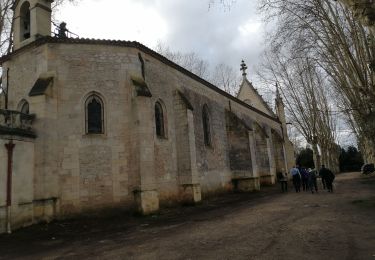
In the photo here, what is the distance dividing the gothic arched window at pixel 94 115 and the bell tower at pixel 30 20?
3677 mm

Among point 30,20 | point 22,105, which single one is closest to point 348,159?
point 22,105

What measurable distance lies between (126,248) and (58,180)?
5901 millimetres

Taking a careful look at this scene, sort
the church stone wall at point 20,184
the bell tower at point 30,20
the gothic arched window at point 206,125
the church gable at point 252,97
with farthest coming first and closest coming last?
the church gable at point 252,97, the gothic arched window at point 206,125, the bell tower at point 30,20, the church stone wall at point 20,184

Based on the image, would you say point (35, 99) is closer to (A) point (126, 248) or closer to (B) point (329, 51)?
(A) point (126, 248)

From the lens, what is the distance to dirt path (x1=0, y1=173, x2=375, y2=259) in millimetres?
6793

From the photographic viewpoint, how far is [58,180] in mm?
12680

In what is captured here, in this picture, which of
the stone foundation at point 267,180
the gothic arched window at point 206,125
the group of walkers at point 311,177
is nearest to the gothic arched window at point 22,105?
the gothic arched window at point 206,125

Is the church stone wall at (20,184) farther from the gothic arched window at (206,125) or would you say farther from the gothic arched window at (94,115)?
the gothic arched window at (206,125)

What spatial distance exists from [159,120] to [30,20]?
706 centimetres

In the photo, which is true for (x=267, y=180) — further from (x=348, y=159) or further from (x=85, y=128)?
(x=348, y=159)

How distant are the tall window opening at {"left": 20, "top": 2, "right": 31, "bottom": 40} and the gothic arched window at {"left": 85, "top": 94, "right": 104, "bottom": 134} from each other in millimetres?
4644

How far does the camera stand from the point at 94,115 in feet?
45.8

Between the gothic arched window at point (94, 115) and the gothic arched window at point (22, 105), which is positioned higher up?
the gothic arched window at point (22, 105)

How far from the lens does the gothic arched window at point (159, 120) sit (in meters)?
16.0
